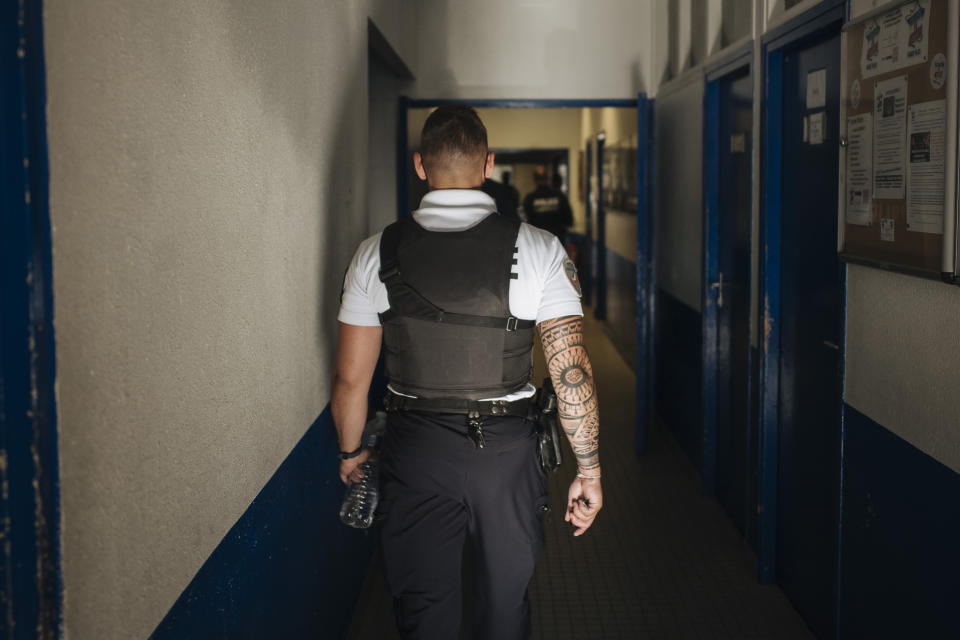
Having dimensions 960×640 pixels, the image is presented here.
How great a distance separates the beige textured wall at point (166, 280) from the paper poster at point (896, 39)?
4.78ft

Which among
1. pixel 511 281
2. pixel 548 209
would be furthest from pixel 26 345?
pixel 548 209

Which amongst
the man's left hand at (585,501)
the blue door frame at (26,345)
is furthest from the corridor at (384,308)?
the man's left hand at (585,501)

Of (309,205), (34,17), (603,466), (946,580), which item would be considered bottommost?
(603,466)

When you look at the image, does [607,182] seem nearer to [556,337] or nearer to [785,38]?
[785,38]

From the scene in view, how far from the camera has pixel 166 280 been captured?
1.33 m

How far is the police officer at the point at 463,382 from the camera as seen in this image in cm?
206

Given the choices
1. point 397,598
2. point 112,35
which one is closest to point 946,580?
point 397,598

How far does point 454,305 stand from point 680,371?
334cm

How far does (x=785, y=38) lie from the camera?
3094mm

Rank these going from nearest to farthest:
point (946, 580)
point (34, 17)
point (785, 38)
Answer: point (34, 17), point (946, 580), point (785, 38)

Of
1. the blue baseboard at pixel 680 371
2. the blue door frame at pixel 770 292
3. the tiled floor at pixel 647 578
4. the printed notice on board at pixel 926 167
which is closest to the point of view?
the printed notice on board at pixel 926 167

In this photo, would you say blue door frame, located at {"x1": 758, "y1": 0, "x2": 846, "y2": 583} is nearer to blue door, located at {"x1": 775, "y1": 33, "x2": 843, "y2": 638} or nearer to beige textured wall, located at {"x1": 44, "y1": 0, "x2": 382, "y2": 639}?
blue door, located at {"x1": 775, "y1": 33, "x2": 843, "y2": 638}

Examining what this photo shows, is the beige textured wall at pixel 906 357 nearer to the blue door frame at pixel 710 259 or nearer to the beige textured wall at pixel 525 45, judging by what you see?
the blue door frame at pixel 710 259

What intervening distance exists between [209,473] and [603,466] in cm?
363
